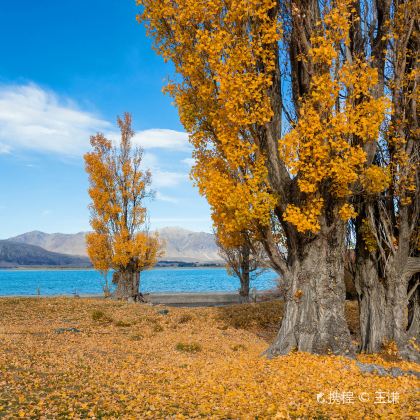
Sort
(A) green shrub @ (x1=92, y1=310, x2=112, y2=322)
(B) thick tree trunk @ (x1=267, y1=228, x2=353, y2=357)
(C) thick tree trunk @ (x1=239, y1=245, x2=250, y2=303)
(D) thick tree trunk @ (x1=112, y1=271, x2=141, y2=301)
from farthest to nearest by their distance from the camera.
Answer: (D) thick tree trunk @ (x1=112, y1=271, x2=141, y2=301) → (C) thick tree trunk @ (x1=239, y1=245, x2=250, y2=303) → (A) green shrub @ (x1=92, y1=310, x2=112, y2=322) → (B) thick tree trunk @ (x1=267, y1=228, x2=353, y2=357)

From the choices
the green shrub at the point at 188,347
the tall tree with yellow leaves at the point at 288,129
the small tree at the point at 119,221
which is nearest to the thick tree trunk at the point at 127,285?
the small tree at the point at 119,221

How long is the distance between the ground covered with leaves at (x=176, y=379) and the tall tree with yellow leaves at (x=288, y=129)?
2.08 m

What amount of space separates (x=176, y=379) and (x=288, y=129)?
Answer: 685 centimetres

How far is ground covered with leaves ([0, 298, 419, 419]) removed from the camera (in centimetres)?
700

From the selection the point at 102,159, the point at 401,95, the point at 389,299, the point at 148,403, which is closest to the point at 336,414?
the point at 148,403

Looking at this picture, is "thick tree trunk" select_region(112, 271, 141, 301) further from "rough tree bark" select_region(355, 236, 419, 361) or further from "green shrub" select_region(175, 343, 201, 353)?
"rough tree bark" select_region(355, 236, 419, 361)

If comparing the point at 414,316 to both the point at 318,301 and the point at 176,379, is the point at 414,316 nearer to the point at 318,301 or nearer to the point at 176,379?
Answer: the point at 318,301

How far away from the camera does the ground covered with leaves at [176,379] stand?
23.0ft

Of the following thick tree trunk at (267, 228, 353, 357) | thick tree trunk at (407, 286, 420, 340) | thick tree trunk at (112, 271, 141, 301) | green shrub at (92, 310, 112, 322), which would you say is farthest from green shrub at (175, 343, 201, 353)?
thick tree trunk at (112, 271, 141, 301)

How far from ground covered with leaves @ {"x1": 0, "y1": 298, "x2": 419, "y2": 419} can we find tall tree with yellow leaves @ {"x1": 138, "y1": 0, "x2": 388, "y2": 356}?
2079 mm

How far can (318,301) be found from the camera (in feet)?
37.7

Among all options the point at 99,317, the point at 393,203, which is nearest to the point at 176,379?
the point at 393,203

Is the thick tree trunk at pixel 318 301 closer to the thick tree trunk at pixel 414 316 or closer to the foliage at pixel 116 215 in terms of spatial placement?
the thick tree trunk at pixel 414 316

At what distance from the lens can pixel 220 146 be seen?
464 inches
